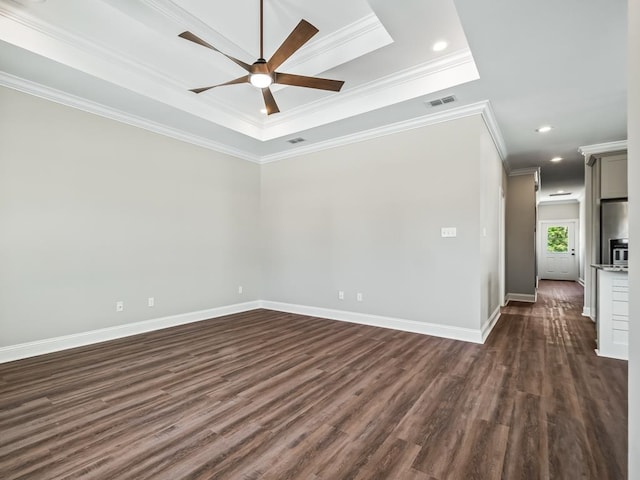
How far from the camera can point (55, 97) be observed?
11.6ft

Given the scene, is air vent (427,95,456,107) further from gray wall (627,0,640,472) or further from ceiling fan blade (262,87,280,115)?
gray wall (627,0,640,472)

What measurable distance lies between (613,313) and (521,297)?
370cm

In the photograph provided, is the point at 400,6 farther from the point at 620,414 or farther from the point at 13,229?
the point at 13,229

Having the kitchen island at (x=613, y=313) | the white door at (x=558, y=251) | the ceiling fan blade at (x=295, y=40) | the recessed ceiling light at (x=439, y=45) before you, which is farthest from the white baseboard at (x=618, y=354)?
the white door at (x=558, y=251)

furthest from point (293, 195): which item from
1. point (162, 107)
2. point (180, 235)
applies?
point (162, 107)

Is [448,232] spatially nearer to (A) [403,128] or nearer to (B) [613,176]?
(A) [403,128]

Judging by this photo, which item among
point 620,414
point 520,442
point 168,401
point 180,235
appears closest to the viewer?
point 520,442

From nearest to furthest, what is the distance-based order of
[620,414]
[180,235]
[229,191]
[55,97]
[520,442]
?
[520,442], [620,414], [55,97], [180,235], [229,191]

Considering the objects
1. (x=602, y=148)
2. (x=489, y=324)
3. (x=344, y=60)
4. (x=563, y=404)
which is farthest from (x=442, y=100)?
(x=602, y=148)

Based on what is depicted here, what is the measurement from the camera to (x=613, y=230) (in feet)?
16.6

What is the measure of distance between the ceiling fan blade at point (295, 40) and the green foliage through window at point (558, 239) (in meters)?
12.7

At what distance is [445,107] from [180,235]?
4144mm

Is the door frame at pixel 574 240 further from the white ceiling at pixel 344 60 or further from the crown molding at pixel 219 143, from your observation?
the crown molding at pixel 219 143

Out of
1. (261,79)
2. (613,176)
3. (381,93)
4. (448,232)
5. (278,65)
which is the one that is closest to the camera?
(278,65)
